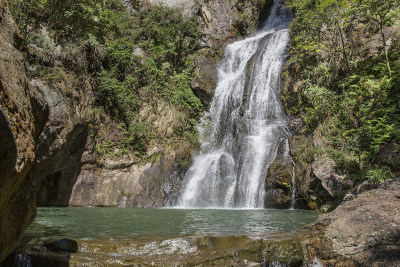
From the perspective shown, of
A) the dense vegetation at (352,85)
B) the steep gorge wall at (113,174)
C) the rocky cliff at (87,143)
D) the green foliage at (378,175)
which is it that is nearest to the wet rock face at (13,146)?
the rocky cliff at (87,143)

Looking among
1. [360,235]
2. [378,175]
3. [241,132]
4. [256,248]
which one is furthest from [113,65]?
[360,235]

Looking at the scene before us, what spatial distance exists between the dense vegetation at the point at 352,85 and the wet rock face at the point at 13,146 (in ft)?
25.8

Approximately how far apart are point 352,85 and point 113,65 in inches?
490

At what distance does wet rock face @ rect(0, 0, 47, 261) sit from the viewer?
1.85 metres

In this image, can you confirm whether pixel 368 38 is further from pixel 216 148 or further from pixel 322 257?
pixel 322 257

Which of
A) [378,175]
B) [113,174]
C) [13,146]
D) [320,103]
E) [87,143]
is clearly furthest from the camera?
[113,174]

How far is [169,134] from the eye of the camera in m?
15.1

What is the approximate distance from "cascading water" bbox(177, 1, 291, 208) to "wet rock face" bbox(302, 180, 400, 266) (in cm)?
680

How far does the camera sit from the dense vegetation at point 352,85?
8625 millimetres

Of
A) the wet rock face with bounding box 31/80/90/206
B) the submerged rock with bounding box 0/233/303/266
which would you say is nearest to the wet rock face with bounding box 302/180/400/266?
the submerged rock with bounding box 0/233/303/266

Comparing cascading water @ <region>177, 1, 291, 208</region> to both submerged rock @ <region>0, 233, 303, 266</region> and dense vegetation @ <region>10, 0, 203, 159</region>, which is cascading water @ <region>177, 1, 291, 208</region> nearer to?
dense vegetation @ <region>10, 0, 203, 159</region>

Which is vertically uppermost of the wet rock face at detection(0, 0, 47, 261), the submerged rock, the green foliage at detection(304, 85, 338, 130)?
the green foliage at detection(304, 85, 338, 130)

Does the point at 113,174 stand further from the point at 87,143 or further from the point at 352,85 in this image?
the point at 352,85

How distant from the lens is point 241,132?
14.8m
